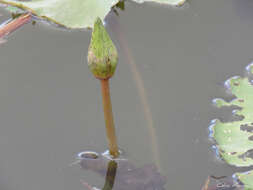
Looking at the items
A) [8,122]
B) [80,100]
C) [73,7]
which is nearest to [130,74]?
[80,100]

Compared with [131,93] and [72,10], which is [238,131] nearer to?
[131,93]

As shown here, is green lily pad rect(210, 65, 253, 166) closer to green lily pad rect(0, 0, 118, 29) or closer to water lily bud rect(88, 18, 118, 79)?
water lily bud rect(88, 18, 118, 79)

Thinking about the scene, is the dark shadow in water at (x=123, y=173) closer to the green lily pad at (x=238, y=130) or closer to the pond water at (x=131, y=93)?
the pond water at (x=131, y=93)

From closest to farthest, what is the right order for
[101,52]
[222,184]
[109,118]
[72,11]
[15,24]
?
[101,52]
[109,118]
[222,184]
[72,11]
[15,24]

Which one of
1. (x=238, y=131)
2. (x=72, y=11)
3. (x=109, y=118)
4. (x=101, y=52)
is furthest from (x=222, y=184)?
(x=72, y=11)

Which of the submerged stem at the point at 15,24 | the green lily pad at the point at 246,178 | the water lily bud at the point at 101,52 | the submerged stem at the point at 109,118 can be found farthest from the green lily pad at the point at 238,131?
the submerged stem at the point at 15,24
